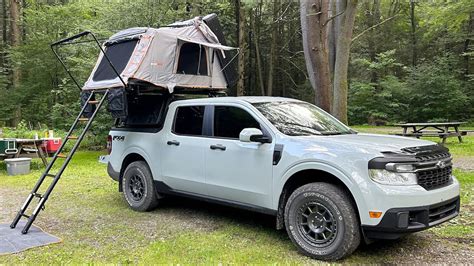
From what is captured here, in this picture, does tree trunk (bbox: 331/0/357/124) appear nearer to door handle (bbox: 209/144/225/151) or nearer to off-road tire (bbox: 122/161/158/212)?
door handle (bbox: 209/144/225/151)

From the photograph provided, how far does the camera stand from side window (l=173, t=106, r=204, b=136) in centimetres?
538

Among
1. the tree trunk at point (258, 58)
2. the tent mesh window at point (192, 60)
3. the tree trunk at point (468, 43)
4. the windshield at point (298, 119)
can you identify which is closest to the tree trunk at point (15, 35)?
the tree trunk at point (258, 58)

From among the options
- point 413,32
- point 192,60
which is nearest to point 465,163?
point 192,60

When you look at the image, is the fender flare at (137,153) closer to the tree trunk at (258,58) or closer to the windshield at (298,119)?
the windshield at (298,119)

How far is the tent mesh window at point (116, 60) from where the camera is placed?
21.3 feet

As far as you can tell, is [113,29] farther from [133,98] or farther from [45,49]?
[133,98]

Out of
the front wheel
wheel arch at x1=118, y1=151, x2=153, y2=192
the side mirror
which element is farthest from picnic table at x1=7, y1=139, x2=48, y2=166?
the front wheel

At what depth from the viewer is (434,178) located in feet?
12.6

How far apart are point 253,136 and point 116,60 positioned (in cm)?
352

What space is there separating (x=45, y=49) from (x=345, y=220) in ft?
58.4

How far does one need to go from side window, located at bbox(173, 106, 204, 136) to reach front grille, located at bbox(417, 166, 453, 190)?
2.83m

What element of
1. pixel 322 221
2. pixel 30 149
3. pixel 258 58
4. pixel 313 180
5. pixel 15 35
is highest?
pixel 15 35

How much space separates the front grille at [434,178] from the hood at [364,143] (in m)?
0.32

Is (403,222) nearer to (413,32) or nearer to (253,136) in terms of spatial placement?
(253,136)
